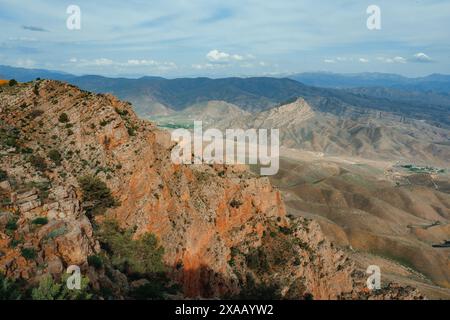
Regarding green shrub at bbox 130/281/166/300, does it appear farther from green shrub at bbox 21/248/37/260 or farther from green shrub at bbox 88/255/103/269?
green shrub at bbox 21/248/37/260

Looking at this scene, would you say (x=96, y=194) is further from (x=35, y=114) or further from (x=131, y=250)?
(x=35, y=114)

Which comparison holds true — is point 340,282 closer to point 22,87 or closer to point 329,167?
point 22,87

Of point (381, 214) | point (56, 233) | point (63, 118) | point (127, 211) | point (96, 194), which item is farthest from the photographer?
point (381, 214)

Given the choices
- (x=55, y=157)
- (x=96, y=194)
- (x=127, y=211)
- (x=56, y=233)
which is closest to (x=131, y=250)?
(x=127, y=211)

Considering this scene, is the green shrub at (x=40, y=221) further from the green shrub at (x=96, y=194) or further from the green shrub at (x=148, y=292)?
the green shrub at (x=148, y=292)

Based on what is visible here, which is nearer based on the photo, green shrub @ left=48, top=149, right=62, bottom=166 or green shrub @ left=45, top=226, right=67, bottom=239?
green shrub @ left=45, top=226, right=67, bottom=239

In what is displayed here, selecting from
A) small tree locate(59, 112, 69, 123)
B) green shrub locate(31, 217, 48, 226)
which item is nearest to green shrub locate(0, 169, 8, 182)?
green shrub locate(31, 217, 48, 226)
